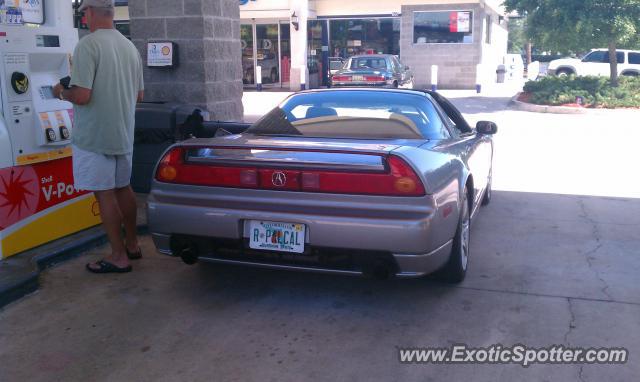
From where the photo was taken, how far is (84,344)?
3.60 meters

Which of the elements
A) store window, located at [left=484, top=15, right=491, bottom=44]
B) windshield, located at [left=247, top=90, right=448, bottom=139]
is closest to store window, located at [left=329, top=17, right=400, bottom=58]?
store window, located at [left=484, top=15, right=491, bottom=44]

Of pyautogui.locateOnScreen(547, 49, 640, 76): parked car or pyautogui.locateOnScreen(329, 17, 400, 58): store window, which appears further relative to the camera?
pyautogui.locateOnScreen(329, 17, 400, 58): store window

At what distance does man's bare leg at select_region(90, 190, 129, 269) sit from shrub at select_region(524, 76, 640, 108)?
15327mm

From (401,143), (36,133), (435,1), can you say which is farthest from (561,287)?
(435,1)

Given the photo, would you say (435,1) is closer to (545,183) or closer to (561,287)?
(545,183)

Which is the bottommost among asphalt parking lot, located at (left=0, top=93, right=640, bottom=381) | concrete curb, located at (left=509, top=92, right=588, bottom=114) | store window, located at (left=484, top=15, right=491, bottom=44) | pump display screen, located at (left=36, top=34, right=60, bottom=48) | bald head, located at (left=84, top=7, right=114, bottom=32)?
asphalt parking lot, located at (left=0, top=93, right=640, bottom=381)

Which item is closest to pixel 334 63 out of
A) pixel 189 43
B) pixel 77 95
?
pixel 189 43

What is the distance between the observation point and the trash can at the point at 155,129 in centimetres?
636

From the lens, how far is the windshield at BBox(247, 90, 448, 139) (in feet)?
15.3

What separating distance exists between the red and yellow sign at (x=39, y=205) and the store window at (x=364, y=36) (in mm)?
23008

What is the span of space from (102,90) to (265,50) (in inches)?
919

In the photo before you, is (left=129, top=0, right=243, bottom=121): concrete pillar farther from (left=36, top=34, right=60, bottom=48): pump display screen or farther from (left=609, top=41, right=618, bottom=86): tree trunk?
(left=609, top=41, right=618, bottom=86): tree trunk

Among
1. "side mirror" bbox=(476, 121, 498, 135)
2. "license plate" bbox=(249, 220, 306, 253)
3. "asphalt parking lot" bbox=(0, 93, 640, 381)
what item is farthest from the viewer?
"side mirror" bbox=(476, 121, 498, 135)

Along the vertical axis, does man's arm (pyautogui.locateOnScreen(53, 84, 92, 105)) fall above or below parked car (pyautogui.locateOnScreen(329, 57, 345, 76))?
below
